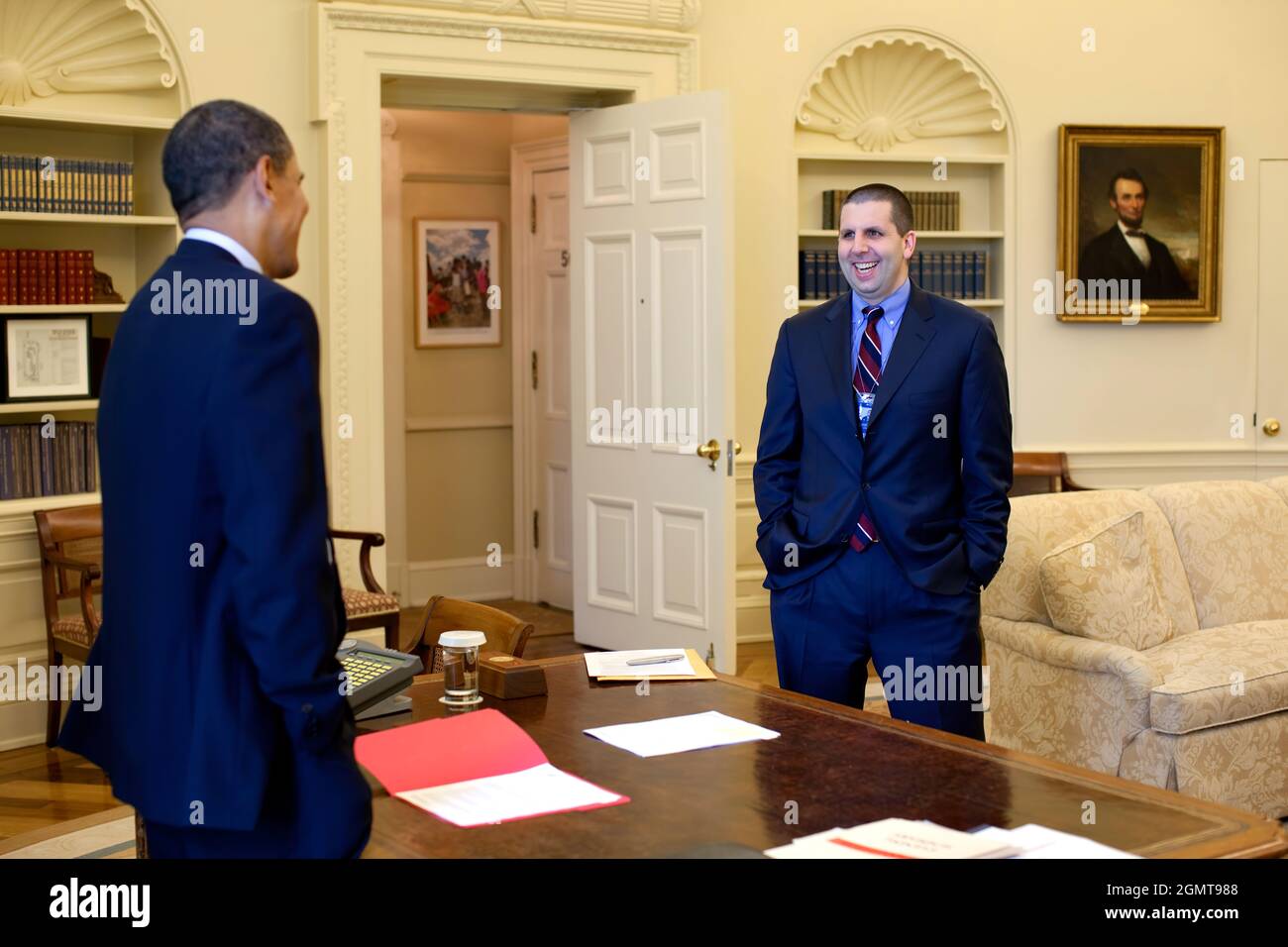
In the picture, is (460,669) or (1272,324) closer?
(460,669)

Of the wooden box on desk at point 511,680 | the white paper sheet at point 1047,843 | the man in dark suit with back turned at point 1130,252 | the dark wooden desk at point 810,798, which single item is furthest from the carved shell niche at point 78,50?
the white paper sheet at point 1047,843

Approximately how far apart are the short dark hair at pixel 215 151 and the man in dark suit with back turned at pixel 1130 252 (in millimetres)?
6353

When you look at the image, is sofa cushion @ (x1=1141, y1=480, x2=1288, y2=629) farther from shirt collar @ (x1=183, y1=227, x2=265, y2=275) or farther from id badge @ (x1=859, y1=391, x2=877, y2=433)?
shirt collar @ (x1=183, y1=227, x2=265, y2=275)

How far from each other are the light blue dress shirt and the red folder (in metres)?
1.38

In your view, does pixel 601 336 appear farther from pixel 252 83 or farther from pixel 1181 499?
pixel 1181 499

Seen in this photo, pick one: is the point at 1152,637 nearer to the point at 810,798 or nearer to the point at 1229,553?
the point at 1229,553

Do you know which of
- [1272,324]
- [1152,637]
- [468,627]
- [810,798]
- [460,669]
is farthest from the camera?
[1272,324]

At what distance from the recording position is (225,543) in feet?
5.69

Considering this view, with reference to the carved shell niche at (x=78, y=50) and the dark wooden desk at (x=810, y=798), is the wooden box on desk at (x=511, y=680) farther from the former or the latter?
the carved shell niche at (x=78, y=50)

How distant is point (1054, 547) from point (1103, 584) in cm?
25

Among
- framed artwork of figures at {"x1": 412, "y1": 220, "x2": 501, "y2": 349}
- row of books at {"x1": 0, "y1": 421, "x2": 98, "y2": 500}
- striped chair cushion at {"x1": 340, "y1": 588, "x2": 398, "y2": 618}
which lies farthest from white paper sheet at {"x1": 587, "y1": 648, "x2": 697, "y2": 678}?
framed artwork of figures at {"x1": 412, "y1": 220, "x2": 501, "y2": 349}

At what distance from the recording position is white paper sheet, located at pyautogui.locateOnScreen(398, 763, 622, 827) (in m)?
2.10

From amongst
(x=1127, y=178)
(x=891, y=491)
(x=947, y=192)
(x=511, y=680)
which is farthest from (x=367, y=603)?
(x=1127, y=178)
